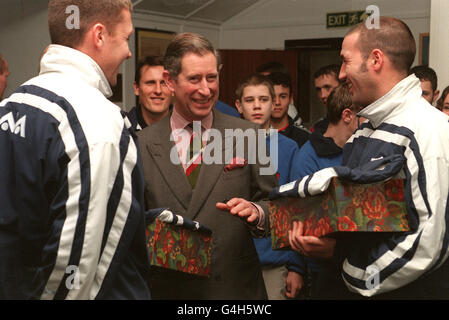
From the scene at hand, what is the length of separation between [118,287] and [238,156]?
77 cm

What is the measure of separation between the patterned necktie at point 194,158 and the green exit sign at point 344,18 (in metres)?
5.29

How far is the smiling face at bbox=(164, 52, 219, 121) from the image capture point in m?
1.94

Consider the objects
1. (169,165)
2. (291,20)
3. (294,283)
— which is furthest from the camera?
(291,20)

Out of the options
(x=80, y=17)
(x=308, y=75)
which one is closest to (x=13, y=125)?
(x=80, y=17)

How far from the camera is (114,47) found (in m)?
1.44

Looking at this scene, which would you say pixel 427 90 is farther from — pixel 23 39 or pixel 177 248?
pixel 23 39

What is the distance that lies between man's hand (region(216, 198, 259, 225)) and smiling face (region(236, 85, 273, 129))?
4.35 feet

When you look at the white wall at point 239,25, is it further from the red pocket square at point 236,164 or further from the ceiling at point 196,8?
the red pocket square at point 236,164

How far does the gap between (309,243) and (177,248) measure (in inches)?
15.2

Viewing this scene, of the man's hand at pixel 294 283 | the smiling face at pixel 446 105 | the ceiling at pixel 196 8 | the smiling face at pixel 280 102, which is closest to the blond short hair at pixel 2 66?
the smiling face at pixel 280 102

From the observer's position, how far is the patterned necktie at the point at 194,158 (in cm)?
191

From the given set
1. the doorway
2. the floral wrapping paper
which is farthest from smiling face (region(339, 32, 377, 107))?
the doorway

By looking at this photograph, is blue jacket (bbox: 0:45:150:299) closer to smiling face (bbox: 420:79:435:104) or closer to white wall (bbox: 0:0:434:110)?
smiling face (bbox: 420:79:435:104)

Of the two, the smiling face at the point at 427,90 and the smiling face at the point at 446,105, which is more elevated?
the smiling face at the point at 427,90
